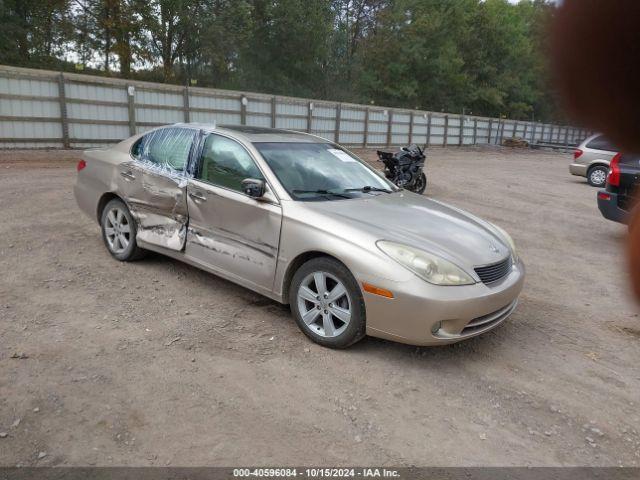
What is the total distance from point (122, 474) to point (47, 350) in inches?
56.6

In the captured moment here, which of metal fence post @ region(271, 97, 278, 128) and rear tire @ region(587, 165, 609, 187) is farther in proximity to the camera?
metal fence post @ region(271, 97, 278, 128)

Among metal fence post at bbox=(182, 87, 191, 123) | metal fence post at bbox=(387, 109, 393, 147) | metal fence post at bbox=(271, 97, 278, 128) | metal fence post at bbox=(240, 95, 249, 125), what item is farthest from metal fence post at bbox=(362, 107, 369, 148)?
metal fence post at bbox=(182, 87, 191, 123)

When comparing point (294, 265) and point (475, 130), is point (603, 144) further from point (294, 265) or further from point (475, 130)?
point (475, 130)

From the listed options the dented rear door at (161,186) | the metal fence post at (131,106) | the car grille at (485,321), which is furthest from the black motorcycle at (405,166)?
the metal fence post at (131,106)

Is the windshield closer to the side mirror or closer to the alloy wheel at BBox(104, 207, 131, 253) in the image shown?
the side mirror

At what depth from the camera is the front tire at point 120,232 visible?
5.06m

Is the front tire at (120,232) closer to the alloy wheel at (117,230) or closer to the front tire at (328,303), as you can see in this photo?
the alloy wheel at (117,230)

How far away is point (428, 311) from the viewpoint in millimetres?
3250

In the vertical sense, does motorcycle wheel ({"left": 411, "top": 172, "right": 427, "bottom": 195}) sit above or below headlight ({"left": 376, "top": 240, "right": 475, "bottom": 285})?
below

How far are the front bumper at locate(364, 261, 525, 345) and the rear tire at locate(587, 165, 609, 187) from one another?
13288mm

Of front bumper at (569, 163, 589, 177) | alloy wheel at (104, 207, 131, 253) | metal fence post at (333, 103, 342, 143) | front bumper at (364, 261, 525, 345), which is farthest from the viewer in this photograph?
metal fence post at (333, 103, 342, 143)

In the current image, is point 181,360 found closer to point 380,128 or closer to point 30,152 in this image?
point 30,152

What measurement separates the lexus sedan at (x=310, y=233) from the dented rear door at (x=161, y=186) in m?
0.01

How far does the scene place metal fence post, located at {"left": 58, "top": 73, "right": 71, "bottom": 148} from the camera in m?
14.4
